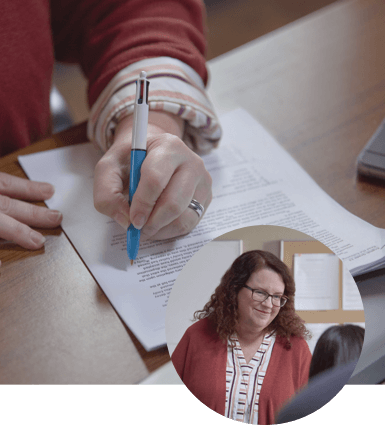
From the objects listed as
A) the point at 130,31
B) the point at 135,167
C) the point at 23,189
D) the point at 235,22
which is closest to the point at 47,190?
the point at 23,189

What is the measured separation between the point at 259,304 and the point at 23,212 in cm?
26

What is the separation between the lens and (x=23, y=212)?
39cm

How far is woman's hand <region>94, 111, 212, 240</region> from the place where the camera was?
0.34m

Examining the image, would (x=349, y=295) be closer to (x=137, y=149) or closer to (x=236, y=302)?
(x=236, y=302)

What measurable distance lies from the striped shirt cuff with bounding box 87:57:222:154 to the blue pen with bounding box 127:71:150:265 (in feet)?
0.28

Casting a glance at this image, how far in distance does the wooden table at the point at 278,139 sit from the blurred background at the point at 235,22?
0.95m

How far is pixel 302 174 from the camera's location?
17.6 inches

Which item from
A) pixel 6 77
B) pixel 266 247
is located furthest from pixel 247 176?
pixel 6 77

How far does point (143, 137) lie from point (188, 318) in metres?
0.17

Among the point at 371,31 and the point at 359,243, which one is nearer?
the point at 359,243

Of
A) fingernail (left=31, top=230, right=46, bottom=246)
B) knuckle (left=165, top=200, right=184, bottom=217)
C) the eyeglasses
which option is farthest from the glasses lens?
fingernail (left=31, top=230, right=46, bottom=246)

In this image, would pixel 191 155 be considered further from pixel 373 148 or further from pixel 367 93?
pixel 367 93

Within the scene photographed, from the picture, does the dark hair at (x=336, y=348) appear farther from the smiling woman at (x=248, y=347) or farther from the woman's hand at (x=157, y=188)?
the woman's hand at (x=157, y=188)

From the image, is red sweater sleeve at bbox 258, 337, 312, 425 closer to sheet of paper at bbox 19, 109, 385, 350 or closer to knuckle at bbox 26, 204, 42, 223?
sheet of paper at bbox 19, 109, 385, 350
